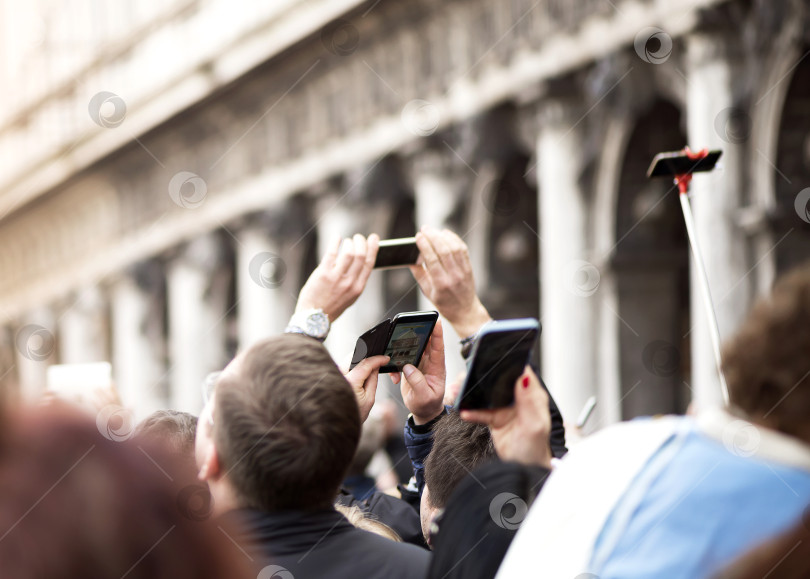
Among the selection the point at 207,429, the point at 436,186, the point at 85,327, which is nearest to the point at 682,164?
the point at 207,429

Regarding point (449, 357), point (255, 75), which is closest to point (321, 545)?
point (449, 357)

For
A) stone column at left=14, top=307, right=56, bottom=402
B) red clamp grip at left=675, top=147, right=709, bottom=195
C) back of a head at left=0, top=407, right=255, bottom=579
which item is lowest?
stone column at left=14, top=307, right=56, bottom=402

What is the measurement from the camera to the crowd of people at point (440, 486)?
115 centimetres

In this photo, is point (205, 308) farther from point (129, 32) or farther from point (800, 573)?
point (800, 573)

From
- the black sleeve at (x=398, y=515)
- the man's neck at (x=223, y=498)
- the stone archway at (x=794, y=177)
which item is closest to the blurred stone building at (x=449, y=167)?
the stone archway at (x=794, y=177)

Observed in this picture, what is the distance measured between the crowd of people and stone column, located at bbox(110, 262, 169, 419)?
24.6 metres

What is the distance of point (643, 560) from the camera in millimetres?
1748

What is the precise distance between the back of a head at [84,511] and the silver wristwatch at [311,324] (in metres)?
1.68

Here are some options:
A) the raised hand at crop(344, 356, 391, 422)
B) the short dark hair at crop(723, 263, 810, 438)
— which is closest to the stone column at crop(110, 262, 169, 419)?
the raised hand at crop(344, 356, 391, 422)

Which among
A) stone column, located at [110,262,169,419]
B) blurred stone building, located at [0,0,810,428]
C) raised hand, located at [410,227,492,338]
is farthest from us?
stone column, located at [110,262,169,419]

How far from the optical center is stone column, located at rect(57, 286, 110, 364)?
99.6 feet

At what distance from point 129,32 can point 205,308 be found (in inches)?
299

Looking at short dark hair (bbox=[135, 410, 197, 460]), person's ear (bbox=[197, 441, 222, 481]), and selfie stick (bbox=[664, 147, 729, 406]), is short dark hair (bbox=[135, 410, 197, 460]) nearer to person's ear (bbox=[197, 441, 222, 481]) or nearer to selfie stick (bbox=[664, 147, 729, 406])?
person's ear (bbox=[197, 441, 222, 481])

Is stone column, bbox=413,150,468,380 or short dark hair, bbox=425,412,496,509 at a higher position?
stone column, bbox=413,150,468,380
